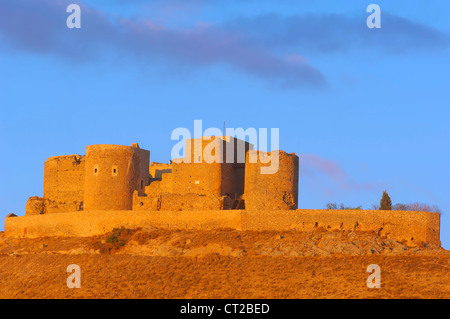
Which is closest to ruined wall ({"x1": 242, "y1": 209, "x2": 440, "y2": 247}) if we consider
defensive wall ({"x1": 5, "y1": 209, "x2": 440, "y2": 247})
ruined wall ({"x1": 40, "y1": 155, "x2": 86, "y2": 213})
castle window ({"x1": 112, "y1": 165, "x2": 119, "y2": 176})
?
defensive wall ({"x1": 5, "y1": 209, "x2": 440, "y2": 247})

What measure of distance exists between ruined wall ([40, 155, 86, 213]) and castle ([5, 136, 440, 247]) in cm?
37

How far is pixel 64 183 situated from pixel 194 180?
32.2 ft

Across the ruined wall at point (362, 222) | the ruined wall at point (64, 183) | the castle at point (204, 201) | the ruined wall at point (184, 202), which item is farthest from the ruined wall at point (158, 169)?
the ruined wall at point (362, 222)

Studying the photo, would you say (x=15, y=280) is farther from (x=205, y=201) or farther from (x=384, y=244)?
(x=384, y=244)

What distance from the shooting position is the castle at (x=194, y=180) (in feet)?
171

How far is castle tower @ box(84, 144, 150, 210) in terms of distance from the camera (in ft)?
180

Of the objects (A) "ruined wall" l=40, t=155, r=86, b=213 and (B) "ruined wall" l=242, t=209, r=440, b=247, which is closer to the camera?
(B) "ruined wall" l=242, t=209, r=440, b=247

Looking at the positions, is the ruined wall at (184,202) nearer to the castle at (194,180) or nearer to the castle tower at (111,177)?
the castle at (194,180)

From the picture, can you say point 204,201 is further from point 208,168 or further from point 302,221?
point 302,221

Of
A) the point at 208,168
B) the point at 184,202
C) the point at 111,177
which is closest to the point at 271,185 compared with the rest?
the point at 208,168

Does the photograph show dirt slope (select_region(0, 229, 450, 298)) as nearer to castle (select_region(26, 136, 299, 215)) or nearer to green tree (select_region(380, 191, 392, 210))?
castle (select_region(26, 136, 299, 215))

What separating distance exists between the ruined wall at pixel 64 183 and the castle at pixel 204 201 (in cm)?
37

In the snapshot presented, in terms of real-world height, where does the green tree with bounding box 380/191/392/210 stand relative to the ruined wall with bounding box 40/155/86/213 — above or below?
below
